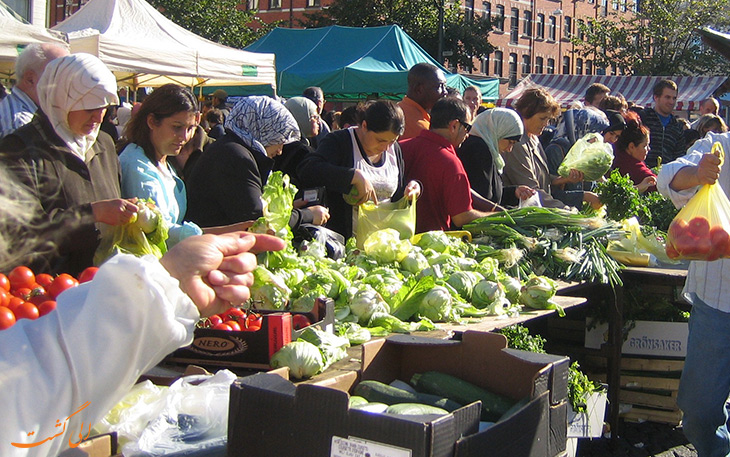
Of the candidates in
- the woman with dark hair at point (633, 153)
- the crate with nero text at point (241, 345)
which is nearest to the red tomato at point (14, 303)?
the crate with nero text at point (241, 345)

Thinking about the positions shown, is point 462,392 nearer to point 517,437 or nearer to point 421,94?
point 517,437

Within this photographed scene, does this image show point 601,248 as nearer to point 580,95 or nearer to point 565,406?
point 565,406

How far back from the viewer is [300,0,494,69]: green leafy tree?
3228cm

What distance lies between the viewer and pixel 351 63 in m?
15.0

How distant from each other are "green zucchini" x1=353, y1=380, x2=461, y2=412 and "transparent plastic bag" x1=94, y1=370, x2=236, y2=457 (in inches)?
16.1

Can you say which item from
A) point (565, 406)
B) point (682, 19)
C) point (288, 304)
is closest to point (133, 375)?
point (565, 406)

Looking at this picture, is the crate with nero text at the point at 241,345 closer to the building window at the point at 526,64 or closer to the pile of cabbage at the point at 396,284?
the pile of cabbage at the point at 396,284

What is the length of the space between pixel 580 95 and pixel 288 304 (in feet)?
80.9

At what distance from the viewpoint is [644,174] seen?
265 inches

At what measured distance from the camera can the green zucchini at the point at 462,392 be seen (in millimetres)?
2193

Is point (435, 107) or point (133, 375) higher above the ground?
point (435, 107)

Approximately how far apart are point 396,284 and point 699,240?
1.32m

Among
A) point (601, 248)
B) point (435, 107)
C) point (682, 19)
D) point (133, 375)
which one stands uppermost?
point (682, 19)

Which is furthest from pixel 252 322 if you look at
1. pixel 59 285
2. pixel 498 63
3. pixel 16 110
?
pixel 498 63
